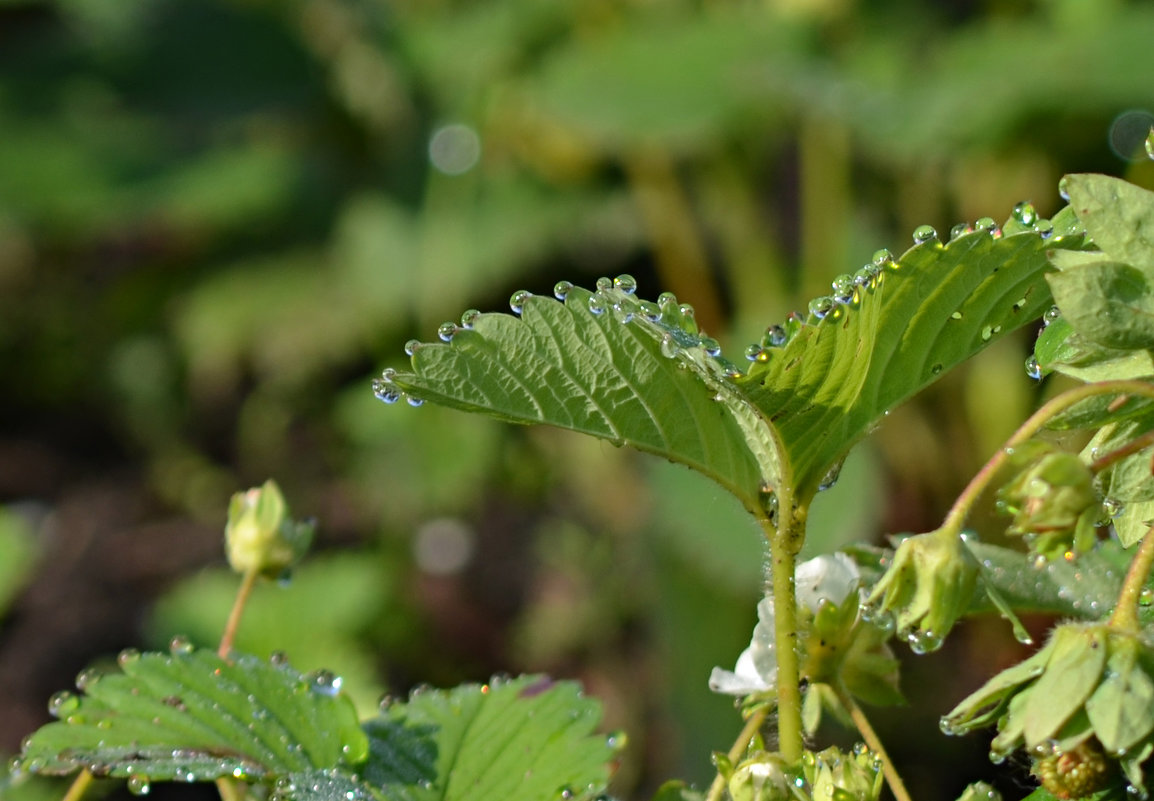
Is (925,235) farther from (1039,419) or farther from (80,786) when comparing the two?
(80,786)

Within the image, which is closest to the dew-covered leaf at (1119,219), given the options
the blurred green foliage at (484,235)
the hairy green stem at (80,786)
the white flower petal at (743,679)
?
the white flower petal at (743,679)

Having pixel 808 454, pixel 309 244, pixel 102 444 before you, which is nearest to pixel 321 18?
pixel 309 244

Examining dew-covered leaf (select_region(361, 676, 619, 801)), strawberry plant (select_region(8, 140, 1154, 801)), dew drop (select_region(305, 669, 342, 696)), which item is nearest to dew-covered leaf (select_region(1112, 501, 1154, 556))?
strawberry plant (select_region(8, 140, 1154, 801))

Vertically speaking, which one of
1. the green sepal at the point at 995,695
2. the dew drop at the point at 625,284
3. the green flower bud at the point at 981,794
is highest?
the dew drop at the point at 625,284

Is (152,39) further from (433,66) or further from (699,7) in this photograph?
(699,7)

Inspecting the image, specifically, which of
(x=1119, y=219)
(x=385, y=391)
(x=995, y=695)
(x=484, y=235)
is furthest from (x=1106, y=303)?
(x=484, y=235)

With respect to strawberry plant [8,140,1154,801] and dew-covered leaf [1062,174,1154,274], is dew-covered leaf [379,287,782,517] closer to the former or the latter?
strawberry plant [8,140,1154,801]

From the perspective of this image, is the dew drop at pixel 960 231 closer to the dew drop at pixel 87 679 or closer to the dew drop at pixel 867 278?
the dew drop at pixel 867 278
